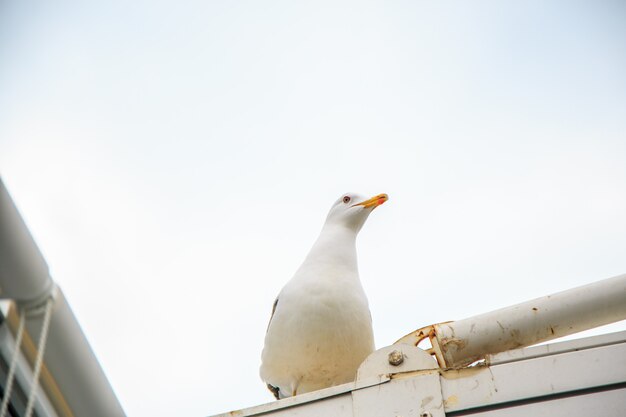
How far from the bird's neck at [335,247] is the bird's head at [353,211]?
0.25 feet

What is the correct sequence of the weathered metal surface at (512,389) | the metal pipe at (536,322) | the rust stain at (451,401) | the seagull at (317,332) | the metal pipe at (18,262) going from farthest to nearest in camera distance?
the seagull at (317,332)
the metal pipe at (536,322)
the rust stain at (451,401)
the weathered metal surface at (512,389)
the metal pipe at (18,262)

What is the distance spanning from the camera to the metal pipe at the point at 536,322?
2.88 m

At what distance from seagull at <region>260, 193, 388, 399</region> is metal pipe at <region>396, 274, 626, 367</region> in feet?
5.01

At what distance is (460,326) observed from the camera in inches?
117

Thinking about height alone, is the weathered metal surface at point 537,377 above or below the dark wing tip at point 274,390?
above

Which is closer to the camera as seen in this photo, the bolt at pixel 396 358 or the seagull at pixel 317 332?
the bolt at pixel 396 358

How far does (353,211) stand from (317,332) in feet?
4.76

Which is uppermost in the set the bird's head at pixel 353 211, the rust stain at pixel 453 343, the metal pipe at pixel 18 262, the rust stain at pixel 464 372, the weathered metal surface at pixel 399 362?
the metal pipe at pixel 18 262

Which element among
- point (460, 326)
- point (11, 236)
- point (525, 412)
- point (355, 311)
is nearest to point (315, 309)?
point (355, 311)

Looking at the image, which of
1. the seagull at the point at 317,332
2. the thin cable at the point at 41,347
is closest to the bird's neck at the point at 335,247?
the seagull at the point at 317,332

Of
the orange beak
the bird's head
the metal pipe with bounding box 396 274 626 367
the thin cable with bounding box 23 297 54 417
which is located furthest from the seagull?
the thin cable with bounding box 23 297 54 417

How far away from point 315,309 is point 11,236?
284 centimetres

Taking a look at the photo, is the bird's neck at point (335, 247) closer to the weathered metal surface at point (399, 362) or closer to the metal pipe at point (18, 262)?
the weathered metal surface at point (399, 362)

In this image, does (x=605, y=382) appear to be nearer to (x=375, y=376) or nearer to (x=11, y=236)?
(x=375, y=376)
